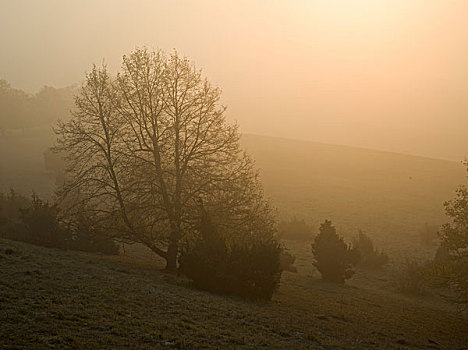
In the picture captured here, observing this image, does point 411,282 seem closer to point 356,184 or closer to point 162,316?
point 162,316

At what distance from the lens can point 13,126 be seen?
94.4 m

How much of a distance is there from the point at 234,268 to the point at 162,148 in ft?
23.7

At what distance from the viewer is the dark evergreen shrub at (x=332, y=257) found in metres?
27.7

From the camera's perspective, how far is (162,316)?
11250 mm

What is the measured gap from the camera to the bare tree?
1939cm

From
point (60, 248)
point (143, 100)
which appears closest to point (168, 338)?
point (143, 100)

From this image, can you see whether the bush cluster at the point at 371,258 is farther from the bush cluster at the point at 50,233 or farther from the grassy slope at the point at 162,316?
the bush cluster at the point at 50,233

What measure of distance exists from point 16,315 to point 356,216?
164ft

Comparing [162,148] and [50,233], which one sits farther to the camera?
[50,233]

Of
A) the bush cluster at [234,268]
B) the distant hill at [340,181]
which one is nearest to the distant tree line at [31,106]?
the distant hill at [340,181]

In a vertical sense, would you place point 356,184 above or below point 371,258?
above

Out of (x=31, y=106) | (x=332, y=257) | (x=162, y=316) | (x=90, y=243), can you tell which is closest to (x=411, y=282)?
(x=332, y=257)

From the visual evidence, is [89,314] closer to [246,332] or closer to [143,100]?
[246,332]

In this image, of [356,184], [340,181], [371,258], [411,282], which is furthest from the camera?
[340,181]
